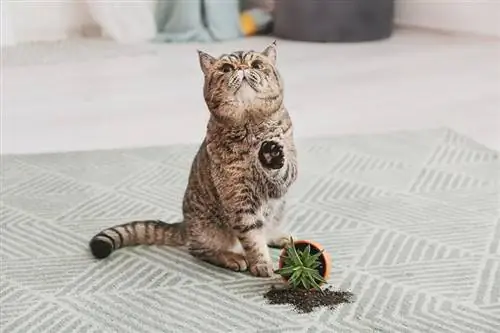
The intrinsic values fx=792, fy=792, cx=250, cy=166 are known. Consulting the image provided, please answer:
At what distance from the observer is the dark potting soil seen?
47.0 inches

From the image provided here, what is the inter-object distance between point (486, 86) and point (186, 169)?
1.19 metres

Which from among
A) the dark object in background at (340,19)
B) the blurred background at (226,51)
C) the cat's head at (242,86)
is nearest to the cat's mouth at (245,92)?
the cat's head at (242,86)

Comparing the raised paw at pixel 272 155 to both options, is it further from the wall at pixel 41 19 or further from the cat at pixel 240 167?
the wall at pixel 41 19

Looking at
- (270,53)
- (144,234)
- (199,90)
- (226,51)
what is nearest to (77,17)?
(226,51)

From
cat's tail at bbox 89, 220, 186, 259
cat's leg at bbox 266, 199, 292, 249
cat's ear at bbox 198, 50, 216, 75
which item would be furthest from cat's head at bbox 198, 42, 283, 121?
cat's tail at bbox 89, 220, 186, 259

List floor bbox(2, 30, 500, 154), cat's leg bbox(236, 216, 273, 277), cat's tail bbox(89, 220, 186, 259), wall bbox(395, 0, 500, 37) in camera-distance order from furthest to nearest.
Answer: wall bbox(395, 0, 500, 37) < floor bbox(2, 30, 500, 154) < cat's tail bbox(89, 220, 186, 259) < cat's leg bbox(236, 216, 273, 277)

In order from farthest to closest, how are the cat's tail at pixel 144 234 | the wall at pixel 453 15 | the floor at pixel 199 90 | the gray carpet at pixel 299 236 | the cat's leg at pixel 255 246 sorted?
1. the wall at pixel 453 15
2. the floor at pixel 199 90
3. the cat's tail at pixel 144 234
4. the cat's leg at pixel 255 246
5. the gray carpet at pixel 299 236

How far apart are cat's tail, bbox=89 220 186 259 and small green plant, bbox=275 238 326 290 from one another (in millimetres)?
248

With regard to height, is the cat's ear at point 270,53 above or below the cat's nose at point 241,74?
above

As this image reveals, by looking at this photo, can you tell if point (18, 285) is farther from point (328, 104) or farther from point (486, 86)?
point (486, 86)

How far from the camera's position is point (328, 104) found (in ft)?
7.90

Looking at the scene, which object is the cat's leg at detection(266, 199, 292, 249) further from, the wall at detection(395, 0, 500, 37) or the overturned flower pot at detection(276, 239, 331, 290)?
the wall at detection(395, 0, 500, 37)

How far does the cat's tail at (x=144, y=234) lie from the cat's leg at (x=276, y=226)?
16 centimetres

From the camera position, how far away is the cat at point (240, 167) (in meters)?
1.22
